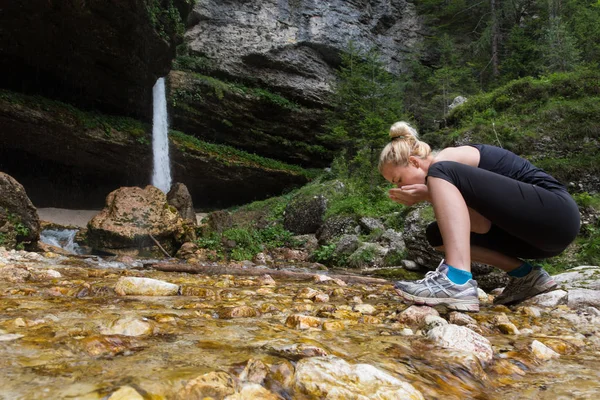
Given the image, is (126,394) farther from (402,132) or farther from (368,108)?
(368,108)

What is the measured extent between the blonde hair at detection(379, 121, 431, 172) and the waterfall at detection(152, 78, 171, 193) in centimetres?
1526

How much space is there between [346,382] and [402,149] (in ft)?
4.67

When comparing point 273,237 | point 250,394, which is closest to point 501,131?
point 273,237

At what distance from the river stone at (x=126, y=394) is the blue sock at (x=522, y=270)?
245 cm

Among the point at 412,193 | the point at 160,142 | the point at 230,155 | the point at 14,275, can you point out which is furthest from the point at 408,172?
the point at 230,155

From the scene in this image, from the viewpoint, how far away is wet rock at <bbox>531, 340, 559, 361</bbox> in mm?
1323

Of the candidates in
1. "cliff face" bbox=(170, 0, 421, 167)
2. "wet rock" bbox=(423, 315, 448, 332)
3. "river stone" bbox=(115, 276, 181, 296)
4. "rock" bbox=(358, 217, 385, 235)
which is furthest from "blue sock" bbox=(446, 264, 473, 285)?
"cliff face" bbox=(170, 0, 421, 167)

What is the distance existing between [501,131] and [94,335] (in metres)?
9.04

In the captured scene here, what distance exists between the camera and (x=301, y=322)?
156 cm

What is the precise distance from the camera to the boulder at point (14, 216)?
5.91 metres

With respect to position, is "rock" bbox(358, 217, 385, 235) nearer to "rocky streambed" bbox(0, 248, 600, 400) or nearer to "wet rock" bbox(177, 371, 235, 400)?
"rocky streambed" bbox(0, 248, 600, 400)

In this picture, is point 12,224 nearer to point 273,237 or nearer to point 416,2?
point 273,237

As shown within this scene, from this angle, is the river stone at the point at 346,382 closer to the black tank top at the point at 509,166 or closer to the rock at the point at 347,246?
the black tank top at the point at 509,166

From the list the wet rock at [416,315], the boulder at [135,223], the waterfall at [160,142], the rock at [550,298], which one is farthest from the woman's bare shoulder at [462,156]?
the waterfall at [160,142]
